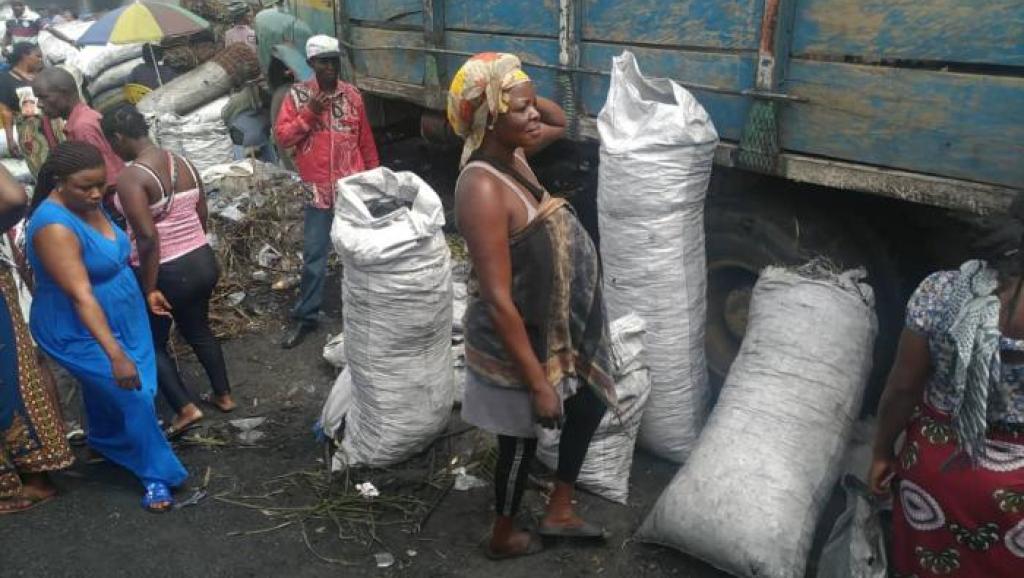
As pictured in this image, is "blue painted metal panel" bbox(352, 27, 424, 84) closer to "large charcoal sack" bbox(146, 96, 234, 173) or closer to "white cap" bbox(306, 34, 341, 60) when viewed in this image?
"white cap" bbox(306, 34, 341, 60)

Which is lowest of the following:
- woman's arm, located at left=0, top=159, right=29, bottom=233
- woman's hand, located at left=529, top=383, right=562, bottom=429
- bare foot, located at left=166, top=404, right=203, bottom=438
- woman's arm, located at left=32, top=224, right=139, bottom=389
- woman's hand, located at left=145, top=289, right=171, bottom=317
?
bare foot, located at left=166, top=404, right=203, bottom=438

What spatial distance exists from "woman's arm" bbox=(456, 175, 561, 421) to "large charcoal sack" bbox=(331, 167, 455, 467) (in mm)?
826

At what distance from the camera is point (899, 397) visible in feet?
6.42

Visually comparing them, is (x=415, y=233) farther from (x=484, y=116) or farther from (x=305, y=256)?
(x=305, y=256)

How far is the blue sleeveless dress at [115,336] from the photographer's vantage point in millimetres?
2795

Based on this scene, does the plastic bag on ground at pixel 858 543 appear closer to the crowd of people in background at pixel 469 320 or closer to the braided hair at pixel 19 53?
the crowd of people in background at pixel 469 320

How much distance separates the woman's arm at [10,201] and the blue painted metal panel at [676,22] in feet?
7.50

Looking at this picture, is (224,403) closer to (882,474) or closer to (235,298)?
(235,298)

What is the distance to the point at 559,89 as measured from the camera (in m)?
3.70

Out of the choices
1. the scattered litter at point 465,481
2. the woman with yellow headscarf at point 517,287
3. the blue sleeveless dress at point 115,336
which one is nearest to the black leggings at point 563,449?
the woman with yellow headscarf at point 517,287

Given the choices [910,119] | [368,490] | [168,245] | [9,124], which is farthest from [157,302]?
[9,124]

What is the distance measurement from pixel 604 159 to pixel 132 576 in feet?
7.13

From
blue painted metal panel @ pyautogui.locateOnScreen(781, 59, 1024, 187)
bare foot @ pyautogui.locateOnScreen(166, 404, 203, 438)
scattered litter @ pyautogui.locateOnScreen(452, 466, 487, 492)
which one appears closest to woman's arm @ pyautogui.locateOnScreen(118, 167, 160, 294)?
bare foot @ pyautogui.locateOnScreen(166, 404, 203, 438)

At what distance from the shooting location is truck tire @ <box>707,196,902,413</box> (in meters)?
3.12
